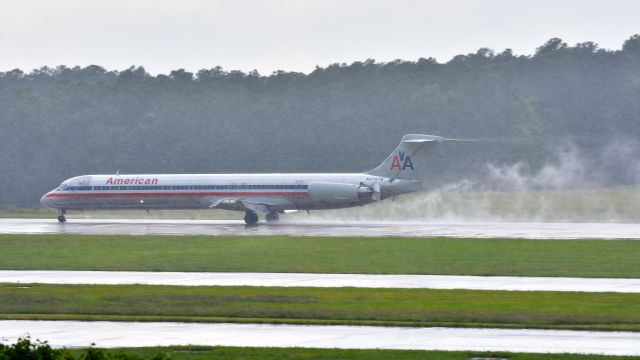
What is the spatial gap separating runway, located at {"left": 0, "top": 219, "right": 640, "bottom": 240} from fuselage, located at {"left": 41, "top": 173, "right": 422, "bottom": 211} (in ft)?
4.67

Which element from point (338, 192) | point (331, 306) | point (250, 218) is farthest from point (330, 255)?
point (250, 218)

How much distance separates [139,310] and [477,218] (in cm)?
5144

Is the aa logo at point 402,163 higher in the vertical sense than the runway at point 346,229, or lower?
higher

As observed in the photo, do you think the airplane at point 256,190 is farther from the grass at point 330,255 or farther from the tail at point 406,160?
the grass at point 330,255

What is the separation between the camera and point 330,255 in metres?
47.5

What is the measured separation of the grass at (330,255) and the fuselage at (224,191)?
50.0ft

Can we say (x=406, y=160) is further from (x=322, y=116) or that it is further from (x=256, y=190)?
(x=322, y=116)

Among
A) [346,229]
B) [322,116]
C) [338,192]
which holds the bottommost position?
[346,229]

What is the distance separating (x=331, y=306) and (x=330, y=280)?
7188 millimetres

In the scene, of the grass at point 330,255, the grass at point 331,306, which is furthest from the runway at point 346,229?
the grass at point 331,306

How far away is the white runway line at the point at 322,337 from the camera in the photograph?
2400 centimetres

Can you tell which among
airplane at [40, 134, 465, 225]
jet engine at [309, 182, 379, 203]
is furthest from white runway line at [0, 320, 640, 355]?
airplane at [40, 134, 465, 225]

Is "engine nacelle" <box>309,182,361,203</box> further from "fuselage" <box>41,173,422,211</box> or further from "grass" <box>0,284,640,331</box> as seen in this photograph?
"grass" <box>0,284,640,331</box>

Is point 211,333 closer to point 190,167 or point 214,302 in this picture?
point 214,302
